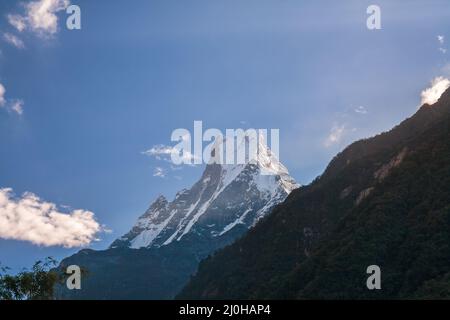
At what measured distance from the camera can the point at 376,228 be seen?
125688 millimetres

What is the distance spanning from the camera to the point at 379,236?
12262cm

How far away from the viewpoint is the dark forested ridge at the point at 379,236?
354 feet

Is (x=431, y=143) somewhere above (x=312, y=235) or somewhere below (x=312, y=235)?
above

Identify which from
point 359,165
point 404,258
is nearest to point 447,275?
point 404,258

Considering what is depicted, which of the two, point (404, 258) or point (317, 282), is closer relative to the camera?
point (404, 258)

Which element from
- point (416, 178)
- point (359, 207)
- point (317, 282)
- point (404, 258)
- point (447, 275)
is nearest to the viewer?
point (447, 275)

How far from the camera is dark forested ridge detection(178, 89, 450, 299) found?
107750mm

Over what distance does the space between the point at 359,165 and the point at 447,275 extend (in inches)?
3689
